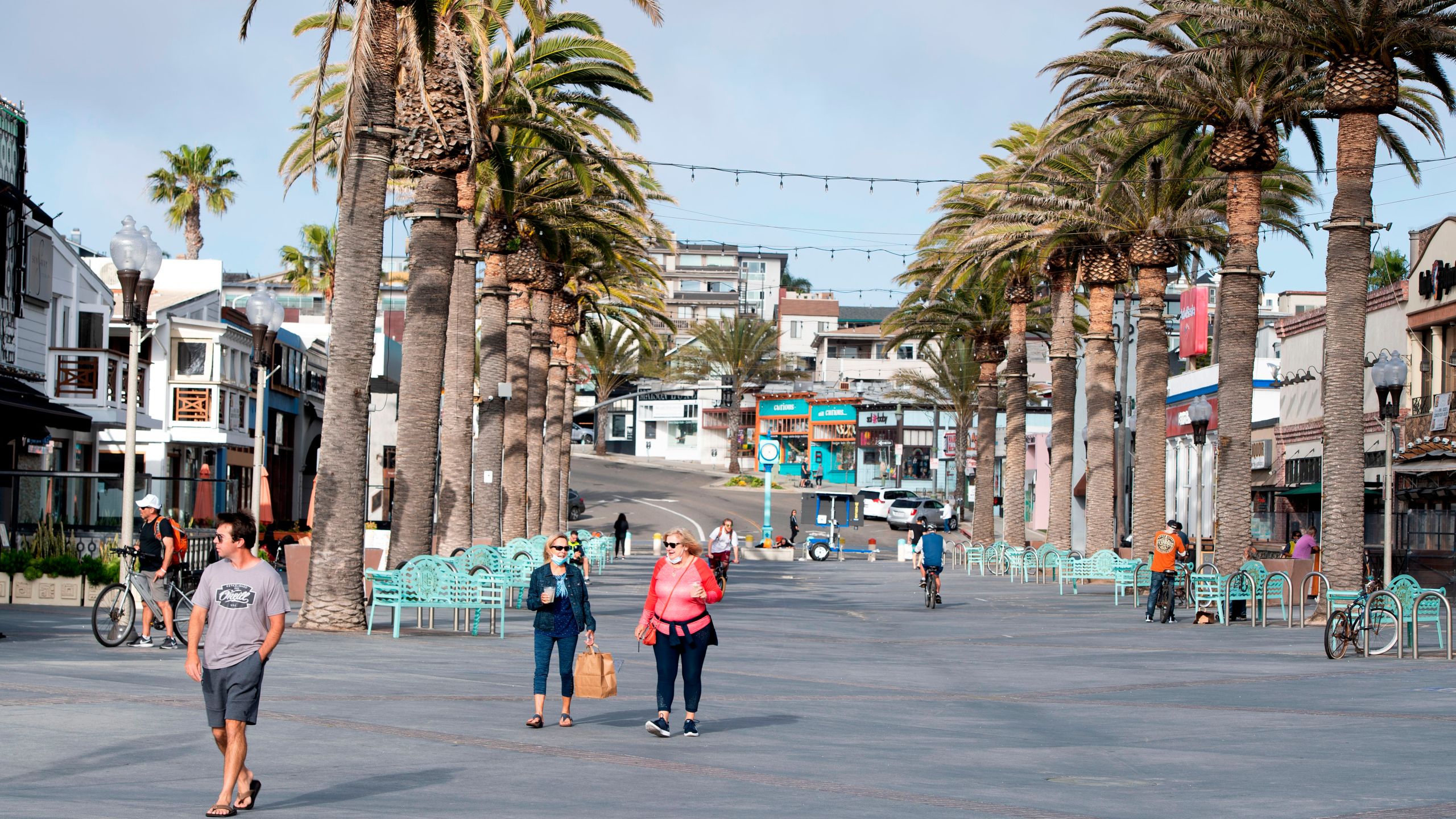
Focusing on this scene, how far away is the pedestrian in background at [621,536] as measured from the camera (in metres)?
55.0

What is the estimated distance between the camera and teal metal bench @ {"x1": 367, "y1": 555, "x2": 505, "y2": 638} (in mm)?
20578

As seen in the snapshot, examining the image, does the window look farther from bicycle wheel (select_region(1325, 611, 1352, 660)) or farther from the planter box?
bicycle wheel (select_region(1325, 611, 1352, 660))

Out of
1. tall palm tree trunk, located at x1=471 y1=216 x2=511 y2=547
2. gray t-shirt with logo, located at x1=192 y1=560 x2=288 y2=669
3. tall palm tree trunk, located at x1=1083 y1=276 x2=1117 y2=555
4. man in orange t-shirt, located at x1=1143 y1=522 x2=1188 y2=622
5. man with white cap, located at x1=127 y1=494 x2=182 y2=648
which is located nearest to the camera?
gray t-shirt with logo, located at x1=192 y1=560 x2=288 y2=669

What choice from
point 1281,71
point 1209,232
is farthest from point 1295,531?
point 1281,71

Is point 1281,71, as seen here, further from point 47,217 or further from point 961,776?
point 47,217

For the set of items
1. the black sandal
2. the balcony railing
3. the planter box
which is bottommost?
the black sandal

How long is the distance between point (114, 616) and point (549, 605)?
7.38 meters

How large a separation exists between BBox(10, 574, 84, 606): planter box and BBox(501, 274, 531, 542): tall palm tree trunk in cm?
1429

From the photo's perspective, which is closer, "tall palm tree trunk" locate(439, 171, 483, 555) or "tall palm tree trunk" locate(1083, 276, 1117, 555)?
"tall palm tree trunk" locate(439, 171, 483, 555)

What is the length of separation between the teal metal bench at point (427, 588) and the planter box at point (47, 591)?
207 inches

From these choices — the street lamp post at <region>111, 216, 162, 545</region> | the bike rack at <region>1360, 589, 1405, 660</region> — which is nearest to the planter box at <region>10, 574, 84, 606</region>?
the street lamp post at <region>111, 216, 162, 545</region>

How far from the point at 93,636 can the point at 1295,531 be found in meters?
37.7

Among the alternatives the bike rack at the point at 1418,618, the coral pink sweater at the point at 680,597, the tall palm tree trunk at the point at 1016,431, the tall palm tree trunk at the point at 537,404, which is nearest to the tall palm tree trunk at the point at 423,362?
the coral pink sweater at the point at 680,597

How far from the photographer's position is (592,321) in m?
63.0
